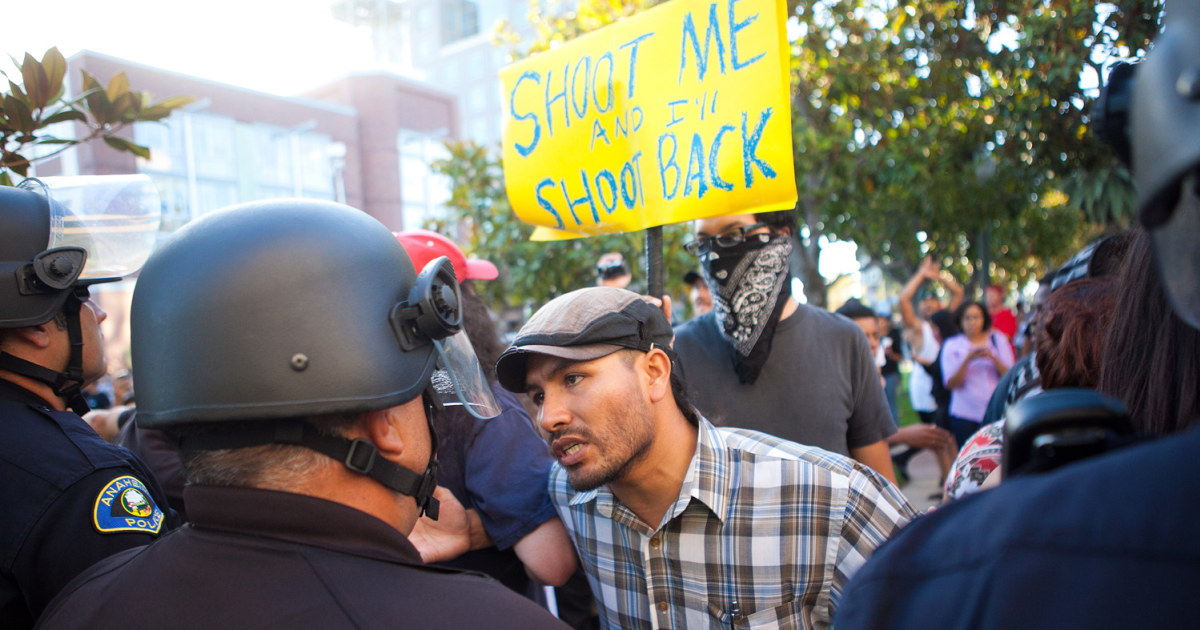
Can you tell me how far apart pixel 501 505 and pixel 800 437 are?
49.2 inches

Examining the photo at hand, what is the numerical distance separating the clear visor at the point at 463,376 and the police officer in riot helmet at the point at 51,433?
79 cm

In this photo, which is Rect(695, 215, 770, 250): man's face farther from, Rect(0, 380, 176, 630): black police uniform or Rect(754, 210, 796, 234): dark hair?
Rect(0, 380, 176, 630): black police uniform

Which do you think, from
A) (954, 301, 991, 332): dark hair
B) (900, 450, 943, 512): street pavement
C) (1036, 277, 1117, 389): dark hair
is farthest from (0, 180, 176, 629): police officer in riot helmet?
(954, 301, 991, 332): dark hair

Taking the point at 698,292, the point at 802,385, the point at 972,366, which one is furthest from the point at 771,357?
the point at 972,366

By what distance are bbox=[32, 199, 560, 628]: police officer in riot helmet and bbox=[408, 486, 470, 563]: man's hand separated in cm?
96

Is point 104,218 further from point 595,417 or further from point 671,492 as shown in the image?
point 671,492

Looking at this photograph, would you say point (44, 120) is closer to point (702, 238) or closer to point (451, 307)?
point (451, 307)

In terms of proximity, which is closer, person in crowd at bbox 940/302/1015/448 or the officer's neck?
the officer's neck

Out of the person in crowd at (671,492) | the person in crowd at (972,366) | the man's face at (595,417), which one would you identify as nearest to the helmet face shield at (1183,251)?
the person in crowd at (671,492)

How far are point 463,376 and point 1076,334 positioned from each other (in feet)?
5.43

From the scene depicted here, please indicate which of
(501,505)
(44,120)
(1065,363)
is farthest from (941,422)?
(44,120)

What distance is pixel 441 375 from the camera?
1896 mm

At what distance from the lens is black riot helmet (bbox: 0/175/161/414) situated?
205cm

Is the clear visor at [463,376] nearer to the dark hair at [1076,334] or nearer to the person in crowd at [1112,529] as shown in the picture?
A: the person in crowd at [1112,529]
